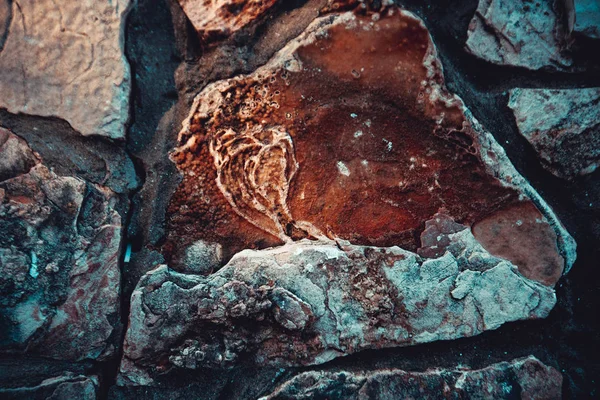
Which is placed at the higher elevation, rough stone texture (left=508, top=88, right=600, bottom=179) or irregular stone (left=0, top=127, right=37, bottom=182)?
irregular stone (left=0, top=127, right=37, bottom=182)

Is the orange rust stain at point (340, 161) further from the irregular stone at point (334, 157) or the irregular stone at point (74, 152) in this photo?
the irregular stone at point (74, 152)

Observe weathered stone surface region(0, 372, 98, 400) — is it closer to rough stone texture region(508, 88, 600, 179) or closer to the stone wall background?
the stone wall background

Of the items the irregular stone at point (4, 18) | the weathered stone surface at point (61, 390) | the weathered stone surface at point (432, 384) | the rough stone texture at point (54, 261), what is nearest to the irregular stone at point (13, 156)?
the rough stone texture at point (54, 261)

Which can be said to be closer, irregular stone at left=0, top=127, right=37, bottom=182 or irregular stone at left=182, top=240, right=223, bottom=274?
irregular stone at left=0, top=127, right=37, bottom=182

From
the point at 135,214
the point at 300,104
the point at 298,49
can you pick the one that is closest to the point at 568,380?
the point at 300,104

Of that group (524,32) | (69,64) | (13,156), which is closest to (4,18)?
(69,64)

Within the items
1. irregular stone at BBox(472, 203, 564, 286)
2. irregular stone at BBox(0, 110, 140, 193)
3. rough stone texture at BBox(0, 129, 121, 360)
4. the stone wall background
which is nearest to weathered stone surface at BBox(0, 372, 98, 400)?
rough stone texture at BBox(0, 129, 121, 360)

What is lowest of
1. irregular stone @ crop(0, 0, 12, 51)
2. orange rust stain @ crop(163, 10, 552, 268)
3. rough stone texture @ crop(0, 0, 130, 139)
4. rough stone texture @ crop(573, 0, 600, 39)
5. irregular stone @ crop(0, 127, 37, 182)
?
orange rust stain @ crop(163, 10, 552, 268)
